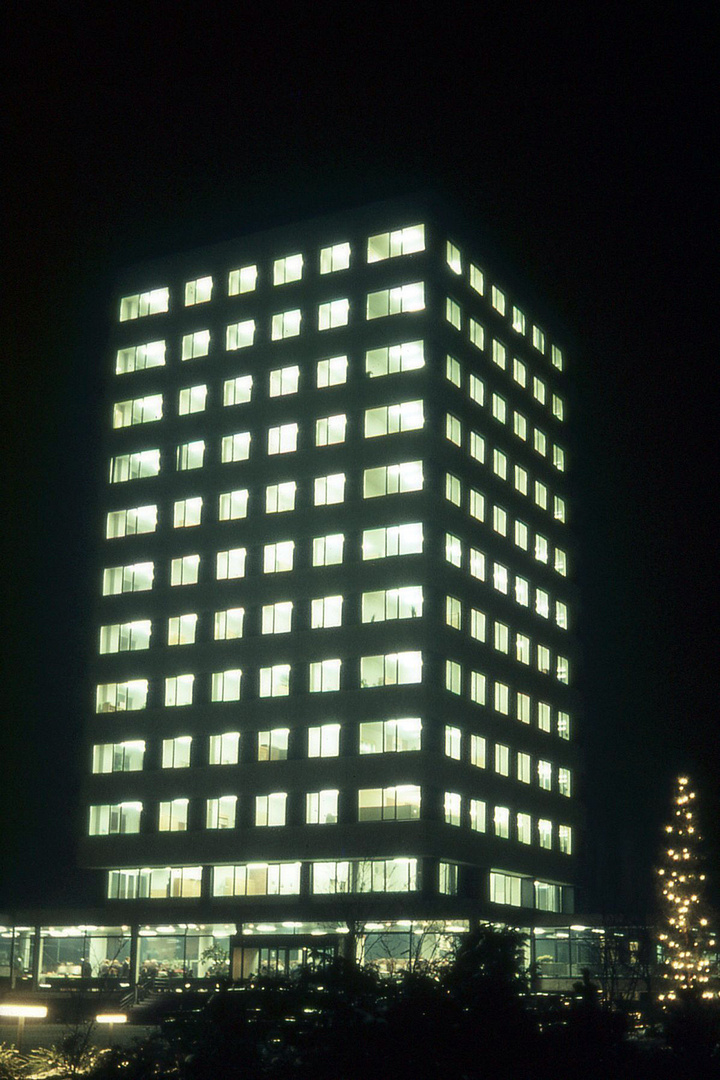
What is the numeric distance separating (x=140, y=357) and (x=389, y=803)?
44363 mm

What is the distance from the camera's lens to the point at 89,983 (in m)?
92.6

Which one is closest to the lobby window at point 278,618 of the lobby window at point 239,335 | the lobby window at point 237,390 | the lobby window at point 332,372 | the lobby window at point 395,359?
the lobby window at point 332,372

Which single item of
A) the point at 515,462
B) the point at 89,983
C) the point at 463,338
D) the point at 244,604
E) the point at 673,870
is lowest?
the point at 89,983

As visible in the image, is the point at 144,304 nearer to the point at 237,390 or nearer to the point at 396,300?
the point at 237,390

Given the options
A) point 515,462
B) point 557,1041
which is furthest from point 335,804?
point 557,1041

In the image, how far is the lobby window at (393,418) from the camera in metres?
99.2

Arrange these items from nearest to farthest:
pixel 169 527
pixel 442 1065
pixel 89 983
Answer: pixel 442 1065, pixel 89 983, pixel 169 527

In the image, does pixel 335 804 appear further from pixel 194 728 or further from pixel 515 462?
pixel 515 462

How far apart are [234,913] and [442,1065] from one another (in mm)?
82576

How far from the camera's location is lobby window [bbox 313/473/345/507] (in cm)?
9981

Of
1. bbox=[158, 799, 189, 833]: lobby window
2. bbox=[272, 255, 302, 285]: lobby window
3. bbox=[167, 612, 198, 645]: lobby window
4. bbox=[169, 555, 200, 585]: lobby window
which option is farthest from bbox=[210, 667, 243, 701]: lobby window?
bbox=[272, 255, 302, 285]: lobby window

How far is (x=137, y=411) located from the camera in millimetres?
111438

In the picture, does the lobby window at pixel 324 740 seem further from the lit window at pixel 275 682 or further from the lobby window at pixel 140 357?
the lobby window at pixel 140 357

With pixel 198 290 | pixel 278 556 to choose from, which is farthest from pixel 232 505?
pixel 198 290
